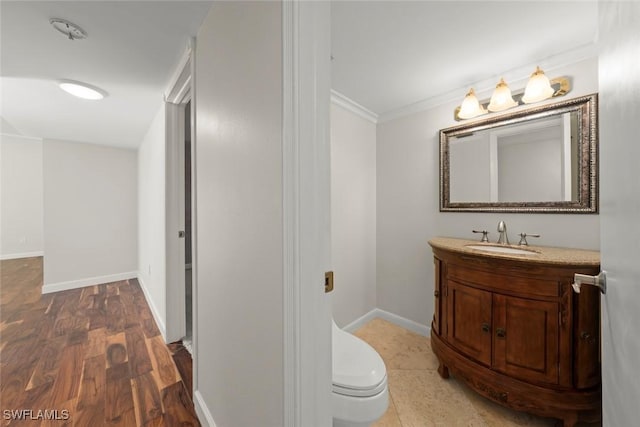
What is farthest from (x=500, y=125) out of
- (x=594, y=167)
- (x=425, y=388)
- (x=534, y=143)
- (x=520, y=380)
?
(x=425, y=388)

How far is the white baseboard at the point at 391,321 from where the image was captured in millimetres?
2289

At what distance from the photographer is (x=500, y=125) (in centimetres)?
186

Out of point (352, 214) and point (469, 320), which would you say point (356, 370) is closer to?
point (469, 320)

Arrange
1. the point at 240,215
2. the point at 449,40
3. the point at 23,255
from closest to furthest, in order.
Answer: the point at 240,215 → the point at 449,40 → the point at 23,255

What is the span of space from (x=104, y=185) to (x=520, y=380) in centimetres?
522

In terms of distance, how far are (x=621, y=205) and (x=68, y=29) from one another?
2.36 meters

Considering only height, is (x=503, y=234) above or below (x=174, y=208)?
below

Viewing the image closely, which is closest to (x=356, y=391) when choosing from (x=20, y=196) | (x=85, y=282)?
(x=85, y=282)

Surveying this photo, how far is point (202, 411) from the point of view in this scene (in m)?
1.29

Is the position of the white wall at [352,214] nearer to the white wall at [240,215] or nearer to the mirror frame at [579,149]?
the mirror frame at [579,149]

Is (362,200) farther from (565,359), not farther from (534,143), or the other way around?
(565,359)

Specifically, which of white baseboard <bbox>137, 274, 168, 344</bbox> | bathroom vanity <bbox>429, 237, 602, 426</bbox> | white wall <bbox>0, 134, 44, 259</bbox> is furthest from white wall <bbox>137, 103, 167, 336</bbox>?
white wall <bbox>0, 134, 44, 259</bbox>

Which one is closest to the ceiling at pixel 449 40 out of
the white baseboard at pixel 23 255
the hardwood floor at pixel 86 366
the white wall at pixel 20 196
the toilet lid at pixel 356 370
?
the toilet lid at pixel 356 370

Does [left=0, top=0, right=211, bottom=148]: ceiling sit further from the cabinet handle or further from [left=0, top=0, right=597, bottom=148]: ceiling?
the cabinet handle
